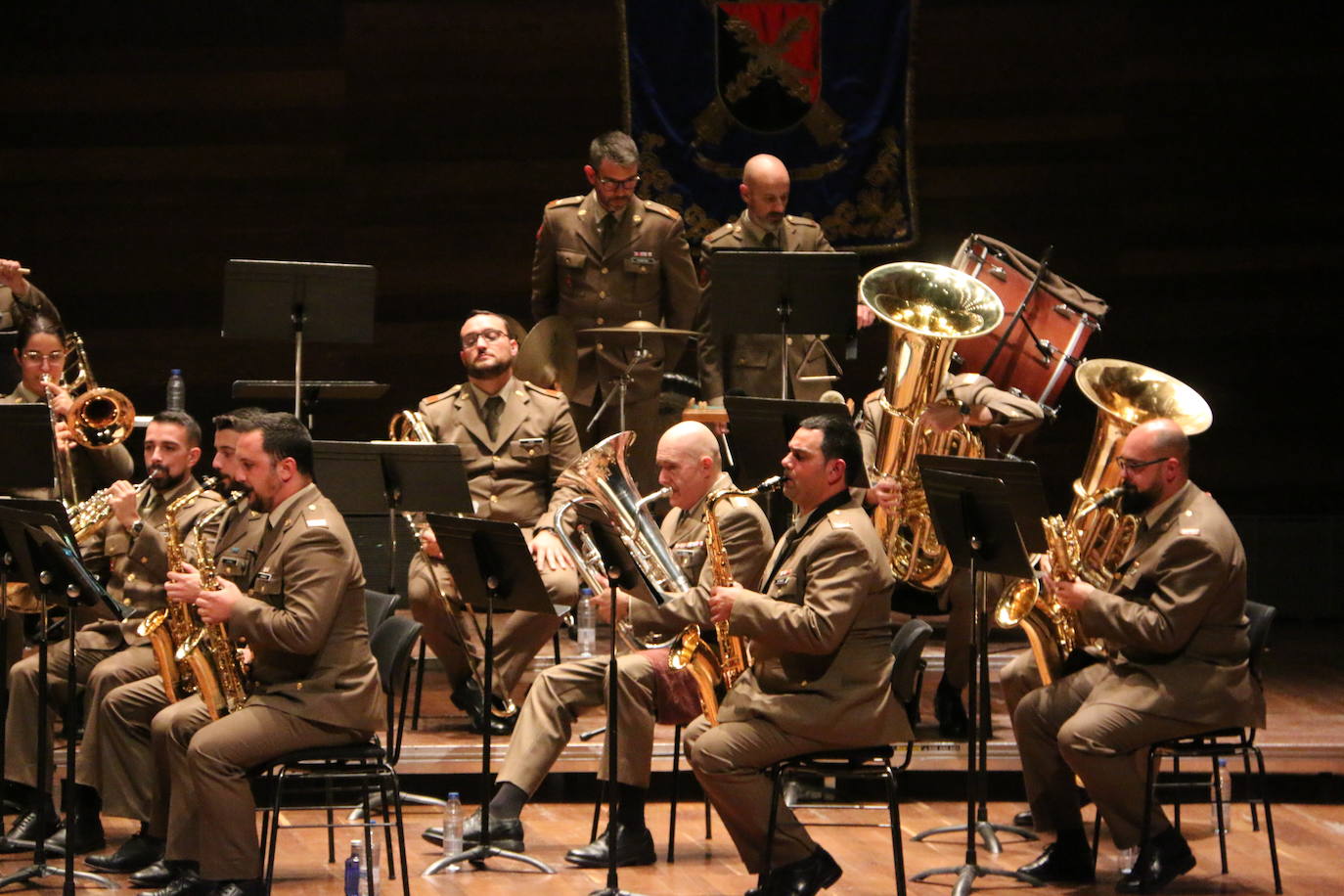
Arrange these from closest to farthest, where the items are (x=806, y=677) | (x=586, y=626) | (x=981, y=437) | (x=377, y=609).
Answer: (x=806, y=677) → (x=377, y=609) → (x=981, y=437) → (x=586, y=626)

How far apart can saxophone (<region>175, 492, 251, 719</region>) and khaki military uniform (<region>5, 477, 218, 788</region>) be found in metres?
0.72

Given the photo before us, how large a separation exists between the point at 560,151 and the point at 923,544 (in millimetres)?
3712

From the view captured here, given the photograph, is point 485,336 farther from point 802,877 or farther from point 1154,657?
point 1154,657

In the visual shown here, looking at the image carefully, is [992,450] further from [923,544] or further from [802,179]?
[802,179]

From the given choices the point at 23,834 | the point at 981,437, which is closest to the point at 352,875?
the point at 23,834

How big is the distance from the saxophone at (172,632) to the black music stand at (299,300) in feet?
4.26

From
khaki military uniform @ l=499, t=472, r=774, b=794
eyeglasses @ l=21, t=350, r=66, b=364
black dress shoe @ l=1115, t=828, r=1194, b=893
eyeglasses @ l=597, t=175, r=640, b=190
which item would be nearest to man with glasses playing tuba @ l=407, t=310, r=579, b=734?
eyeglasses @ l=597, t=175, r=640, b=190

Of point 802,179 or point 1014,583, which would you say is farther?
point 802,179

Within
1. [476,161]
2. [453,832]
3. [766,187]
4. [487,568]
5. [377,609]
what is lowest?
[453,832]

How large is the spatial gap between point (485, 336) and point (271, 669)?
232 cm

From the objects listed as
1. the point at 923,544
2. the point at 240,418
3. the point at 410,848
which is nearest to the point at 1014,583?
the point at 923,544

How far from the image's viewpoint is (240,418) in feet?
18.0

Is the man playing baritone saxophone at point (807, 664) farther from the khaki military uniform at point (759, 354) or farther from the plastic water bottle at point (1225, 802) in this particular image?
the khaki military uniform at point (759, 354)

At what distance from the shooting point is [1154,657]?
18.2 feet
